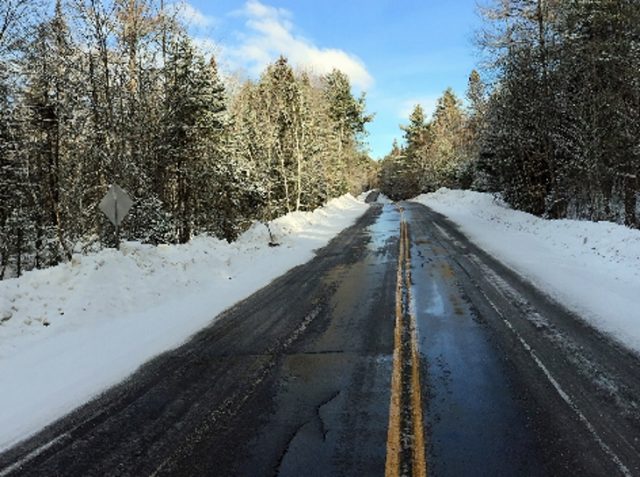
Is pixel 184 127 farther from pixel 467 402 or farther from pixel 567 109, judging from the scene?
pixel 467 402

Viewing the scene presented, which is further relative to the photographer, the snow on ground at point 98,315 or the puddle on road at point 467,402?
the snow on ground at point 98,315

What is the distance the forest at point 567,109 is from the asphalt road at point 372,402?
12.1 meters

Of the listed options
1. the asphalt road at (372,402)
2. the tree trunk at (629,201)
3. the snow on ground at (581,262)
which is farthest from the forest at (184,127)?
the asphalt road at (372,402)

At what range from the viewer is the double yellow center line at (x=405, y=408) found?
4258 mm

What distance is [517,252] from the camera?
15664 millimetres

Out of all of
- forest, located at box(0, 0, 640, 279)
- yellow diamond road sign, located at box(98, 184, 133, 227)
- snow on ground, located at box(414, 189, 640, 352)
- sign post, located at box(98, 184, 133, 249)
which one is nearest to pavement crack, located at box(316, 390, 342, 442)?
snow on ground, located at box(414, 189, 640, 352)

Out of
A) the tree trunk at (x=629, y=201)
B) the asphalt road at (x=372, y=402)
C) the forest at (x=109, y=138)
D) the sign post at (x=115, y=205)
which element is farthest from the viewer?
the tree trunk at (x=629, y=201)

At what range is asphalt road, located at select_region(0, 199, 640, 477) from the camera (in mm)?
4422

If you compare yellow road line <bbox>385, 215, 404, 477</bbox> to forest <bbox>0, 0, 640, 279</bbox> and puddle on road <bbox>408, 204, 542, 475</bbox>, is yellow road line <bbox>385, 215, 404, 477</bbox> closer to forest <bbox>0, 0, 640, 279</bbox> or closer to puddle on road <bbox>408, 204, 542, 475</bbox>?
puddle on road <bbox>408, 204, 542, 475</bbox>

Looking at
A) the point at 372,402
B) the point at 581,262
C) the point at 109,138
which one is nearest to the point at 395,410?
the point at 372,402

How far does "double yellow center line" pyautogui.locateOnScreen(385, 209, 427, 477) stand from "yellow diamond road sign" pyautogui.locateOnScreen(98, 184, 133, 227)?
264 inches

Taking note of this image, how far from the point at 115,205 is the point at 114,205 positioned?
0.07 ft

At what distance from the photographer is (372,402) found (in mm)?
5516

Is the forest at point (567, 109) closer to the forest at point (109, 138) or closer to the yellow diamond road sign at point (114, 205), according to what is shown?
the forest at point (109, 138)
